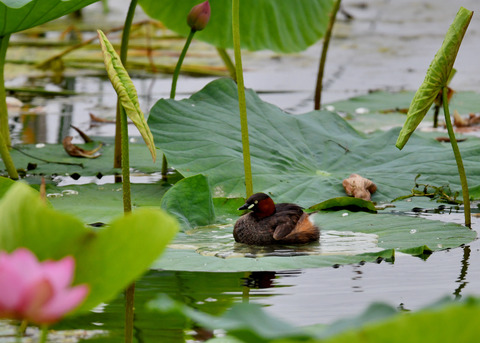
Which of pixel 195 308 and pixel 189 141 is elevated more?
pixel 189 141

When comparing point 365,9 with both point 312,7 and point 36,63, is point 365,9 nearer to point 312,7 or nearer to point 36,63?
point 36,63

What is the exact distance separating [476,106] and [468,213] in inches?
101

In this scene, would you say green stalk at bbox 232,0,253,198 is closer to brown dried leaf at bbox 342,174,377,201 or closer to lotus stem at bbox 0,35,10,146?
brown dried leaf at bbox 342,174,377,201

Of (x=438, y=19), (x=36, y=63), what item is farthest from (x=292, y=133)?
(x=438, y=19)

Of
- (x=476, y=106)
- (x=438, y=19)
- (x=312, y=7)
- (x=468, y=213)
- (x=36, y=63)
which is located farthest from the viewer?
(x=438, y=19)

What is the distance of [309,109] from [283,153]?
79.3 inches

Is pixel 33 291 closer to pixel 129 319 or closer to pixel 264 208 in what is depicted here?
pixel 129 319

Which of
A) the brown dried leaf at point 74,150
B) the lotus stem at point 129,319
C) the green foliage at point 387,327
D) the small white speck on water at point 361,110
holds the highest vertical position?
the small white speck on water at point 361,110

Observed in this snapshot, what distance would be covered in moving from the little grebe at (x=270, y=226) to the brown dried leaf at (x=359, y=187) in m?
0.42

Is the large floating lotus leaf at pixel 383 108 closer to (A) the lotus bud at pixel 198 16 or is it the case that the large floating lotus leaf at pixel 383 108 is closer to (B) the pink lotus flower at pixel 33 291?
(A) the lotus bud at pixel 198 16

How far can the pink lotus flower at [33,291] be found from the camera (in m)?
0.77

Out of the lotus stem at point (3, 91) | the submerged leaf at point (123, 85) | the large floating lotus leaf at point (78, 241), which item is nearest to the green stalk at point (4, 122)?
the lotus stem at point (3, 91)

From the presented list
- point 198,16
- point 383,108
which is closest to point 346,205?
point 198,16

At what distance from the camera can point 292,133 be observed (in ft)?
10.0
